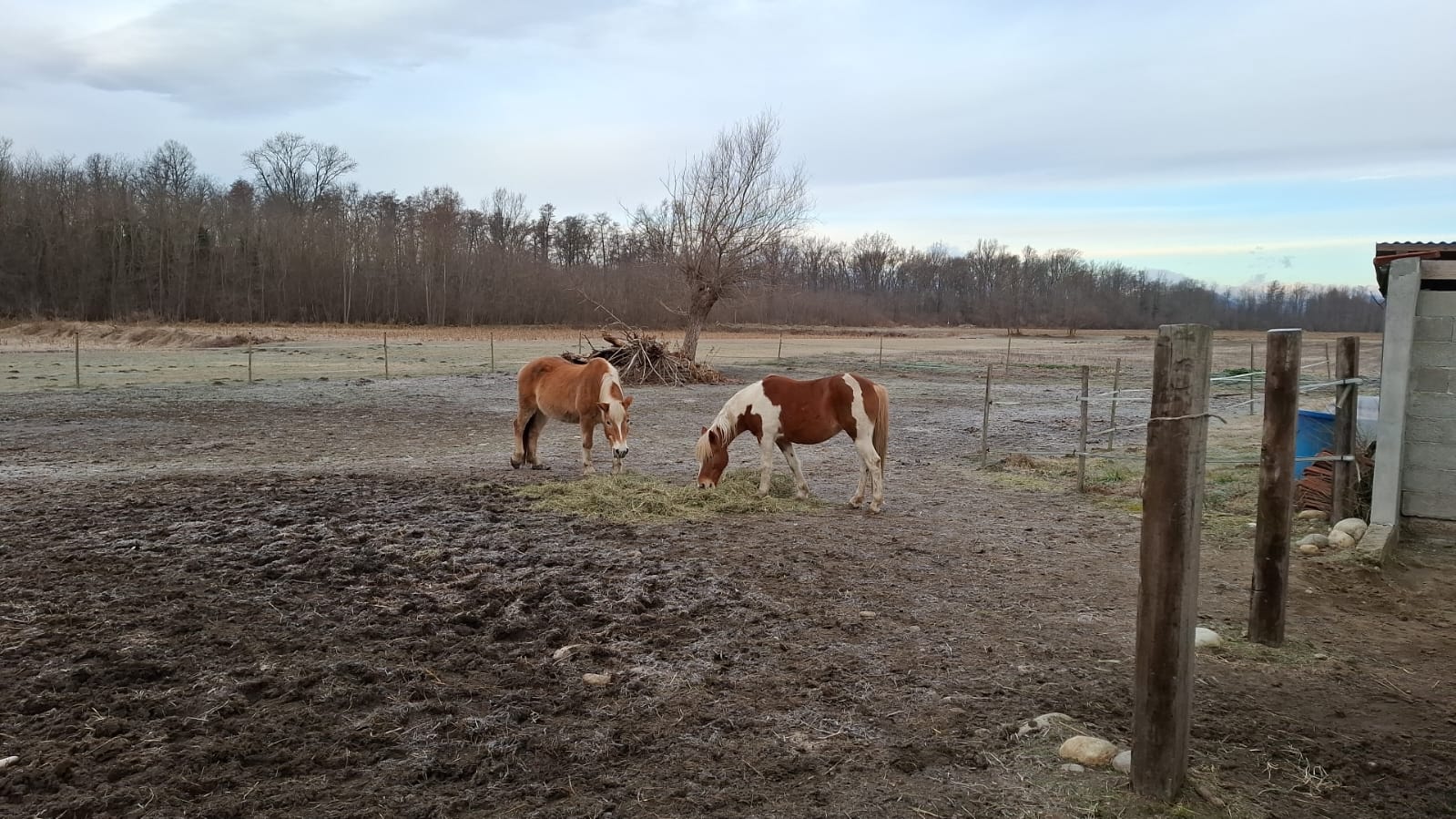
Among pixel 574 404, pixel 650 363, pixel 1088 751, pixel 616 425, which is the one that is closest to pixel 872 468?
pixel 616 425

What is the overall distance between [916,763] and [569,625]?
2.09 meters

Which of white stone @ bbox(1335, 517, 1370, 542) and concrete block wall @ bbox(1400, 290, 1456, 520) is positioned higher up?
concrete block wall @ bbox(1400, 290, 1456, 520)

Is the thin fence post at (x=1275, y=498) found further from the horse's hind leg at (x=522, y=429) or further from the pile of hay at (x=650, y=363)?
the pile of hay at (x=650, y=363)

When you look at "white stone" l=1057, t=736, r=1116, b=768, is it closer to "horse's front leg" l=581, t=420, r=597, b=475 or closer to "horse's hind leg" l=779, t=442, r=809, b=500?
"horse's hind leg" l=779, t=442, r=809, b=500

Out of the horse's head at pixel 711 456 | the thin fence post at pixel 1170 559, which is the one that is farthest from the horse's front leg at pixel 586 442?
the thin fence post at pixel 1170 559

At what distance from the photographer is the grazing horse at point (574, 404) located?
29.8 ft

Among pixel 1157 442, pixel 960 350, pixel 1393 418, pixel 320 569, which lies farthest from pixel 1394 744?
pixel 960 350

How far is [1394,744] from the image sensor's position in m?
3.37

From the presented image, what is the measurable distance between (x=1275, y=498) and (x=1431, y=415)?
3.30 metres

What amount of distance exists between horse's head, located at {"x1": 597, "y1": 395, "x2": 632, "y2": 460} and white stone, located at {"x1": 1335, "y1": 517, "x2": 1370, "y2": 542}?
6053 mm

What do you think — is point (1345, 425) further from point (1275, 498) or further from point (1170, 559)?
point (1170, 559)

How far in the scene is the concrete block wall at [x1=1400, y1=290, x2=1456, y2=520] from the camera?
6.41 meters

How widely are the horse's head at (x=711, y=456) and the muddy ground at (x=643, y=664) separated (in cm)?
100

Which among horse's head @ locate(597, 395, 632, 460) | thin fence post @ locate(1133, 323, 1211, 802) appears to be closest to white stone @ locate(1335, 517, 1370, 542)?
thin fence post @ locate(1133, 323, 1211, 802)
